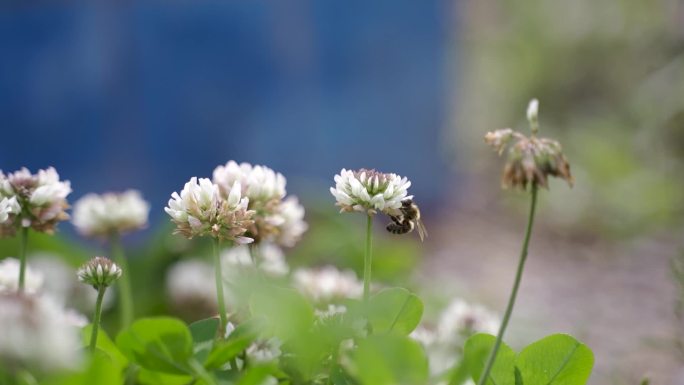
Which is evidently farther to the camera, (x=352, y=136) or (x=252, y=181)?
(x=352, y=136)

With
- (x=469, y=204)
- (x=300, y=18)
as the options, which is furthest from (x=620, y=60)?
(x=300, y=18)

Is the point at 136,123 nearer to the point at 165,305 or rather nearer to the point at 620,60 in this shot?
the point at 165,305

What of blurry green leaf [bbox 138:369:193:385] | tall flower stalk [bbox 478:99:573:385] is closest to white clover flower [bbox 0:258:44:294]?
blurry green leaf [bbox 138:369:193:385]

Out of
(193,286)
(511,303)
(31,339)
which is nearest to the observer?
(31,339)

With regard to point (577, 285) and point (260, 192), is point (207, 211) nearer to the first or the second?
point (260, 192)

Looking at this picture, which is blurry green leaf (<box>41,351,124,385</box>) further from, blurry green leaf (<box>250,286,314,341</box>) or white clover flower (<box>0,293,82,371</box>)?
blurry green leaf (<box>250,286,314,341</box>)

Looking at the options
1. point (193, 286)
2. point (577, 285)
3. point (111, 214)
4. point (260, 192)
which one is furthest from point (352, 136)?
point (260, 192)

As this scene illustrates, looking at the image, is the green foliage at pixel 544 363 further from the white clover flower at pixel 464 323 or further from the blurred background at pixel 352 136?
the blurred background at pixel 352 136
